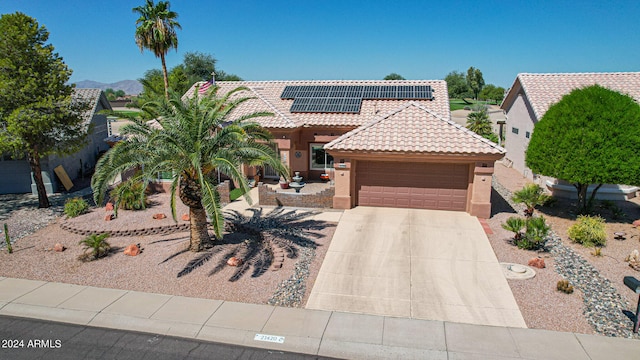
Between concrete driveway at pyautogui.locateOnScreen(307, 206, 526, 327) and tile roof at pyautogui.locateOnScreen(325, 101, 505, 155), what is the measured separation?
2786 millimetres

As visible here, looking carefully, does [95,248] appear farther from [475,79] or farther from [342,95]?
[475,79]

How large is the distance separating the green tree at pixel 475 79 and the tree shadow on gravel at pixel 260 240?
302 ft

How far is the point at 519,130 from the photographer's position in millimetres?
26266

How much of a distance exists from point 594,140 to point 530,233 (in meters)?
4.88

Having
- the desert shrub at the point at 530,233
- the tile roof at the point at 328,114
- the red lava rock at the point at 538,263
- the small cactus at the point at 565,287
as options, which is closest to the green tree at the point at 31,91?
the tile roof at the point at 328,114

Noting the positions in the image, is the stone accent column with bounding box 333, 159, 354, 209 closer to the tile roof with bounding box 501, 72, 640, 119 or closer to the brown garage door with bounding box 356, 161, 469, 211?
the brown garage door with bounding box 356, 161, 469, 211

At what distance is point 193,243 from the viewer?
14086 mm

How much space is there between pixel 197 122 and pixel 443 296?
28.5 feet

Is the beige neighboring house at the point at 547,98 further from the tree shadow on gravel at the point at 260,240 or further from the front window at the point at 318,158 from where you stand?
the tree shadow on gravel at the point at 260,240

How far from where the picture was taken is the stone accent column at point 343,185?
720 inches

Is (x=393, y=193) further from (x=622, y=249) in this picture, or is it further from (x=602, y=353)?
(x=602, y=353)

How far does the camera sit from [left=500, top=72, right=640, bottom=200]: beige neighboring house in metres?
20.4

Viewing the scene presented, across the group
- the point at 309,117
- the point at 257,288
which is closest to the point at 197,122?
the point at 257,288

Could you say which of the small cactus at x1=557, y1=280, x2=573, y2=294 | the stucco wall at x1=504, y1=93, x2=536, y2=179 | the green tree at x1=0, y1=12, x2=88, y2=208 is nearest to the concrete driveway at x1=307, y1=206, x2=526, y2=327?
the small cactus at x1=557, y1=280, x2=573, y2=294
